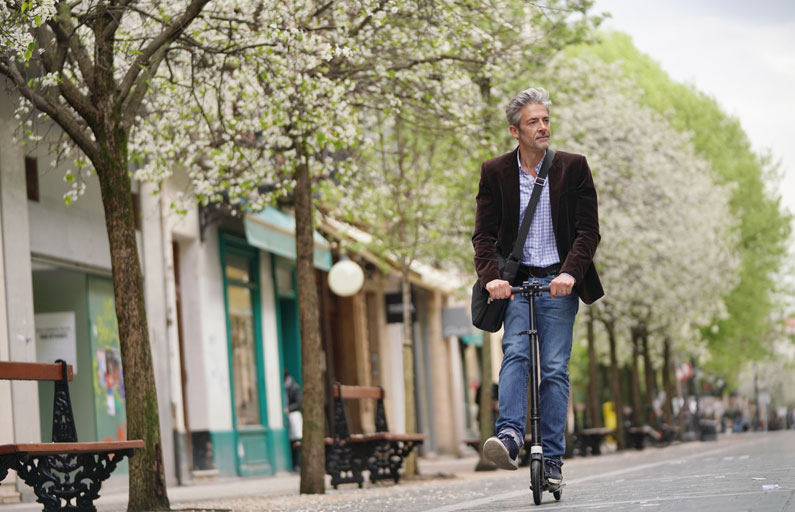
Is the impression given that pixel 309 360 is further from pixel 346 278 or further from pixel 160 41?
pixel 346 278

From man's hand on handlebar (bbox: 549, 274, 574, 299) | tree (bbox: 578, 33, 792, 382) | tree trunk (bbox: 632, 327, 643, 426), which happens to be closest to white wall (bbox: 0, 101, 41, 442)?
man's hand on handlebar (bbox: 549, 274, 574, 299)

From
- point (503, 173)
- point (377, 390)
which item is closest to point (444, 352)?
point (377, 390)

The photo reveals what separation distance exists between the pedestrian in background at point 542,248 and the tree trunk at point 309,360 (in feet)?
22.2

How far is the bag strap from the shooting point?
7.20 meters

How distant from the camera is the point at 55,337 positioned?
17.1m

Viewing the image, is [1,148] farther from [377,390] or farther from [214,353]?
[214,353]

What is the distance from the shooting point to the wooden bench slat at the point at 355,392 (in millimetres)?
15222

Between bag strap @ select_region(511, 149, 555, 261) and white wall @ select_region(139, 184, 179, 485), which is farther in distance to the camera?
white wall @ select_region(139, 184, 179, 485)

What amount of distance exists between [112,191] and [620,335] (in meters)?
32.3

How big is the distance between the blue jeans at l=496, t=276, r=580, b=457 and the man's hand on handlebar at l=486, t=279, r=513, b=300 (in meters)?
0.24

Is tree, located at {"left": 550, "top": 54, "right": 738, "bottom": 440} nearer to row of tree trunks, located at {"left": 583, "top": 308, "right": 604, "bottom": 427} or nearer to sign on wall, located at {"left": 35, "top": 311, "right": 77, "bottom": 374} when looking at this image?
row of tree trunks, located at {"left": 583, "top": 308, "right": 604, "bottom": 427}

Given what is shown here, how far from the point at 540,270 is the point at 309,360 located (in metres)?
7.01

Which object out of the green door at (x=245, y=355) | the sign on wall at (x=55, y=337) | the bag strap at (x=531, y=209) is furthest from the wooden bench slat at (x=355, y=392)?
the bag strap at (x=531, y=209)

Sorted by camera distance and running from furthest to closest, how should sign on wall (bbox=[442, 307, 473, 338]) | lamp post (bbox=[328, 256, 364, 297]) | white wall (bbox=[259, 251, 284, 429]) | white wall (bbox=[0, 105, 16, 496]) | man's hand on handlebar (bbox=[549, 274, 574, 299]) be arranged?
1. sign on wall (bbox=[442, 307, 473, 338])
2. white wall (bbox=[259, 251, 284, 429])
3. lamp post (bbox=[328, 256, 364, 297])
4. white wall (bbox=[0, 105, 16, 496])
5. man's hand on handlebar (bbox=[549, 274, 574, 299])
